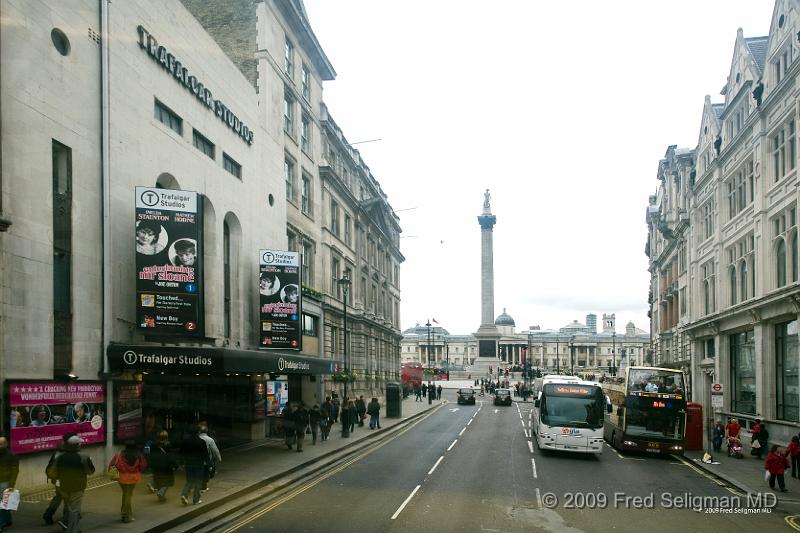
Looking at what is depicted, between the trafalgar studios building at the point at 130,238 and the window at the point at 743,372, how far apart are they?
19.5m

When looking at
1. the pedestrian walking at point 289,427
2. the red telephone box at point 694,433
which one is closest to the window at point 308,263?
the pedestrian walking at point 289,427

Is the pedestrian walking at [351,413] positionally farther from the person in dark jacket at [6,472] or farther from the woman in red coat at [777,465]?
the person in dark jacket at [6,472]

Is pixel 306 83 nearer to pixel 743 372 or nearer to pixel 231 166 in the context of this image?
pixel 231 166

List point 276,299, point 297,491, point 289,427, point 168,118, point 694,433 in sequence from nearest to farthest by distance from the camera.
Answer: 1. point 297,491
2. point 168,118
3. point 289,427
4. point 276,299
5. point 694,433

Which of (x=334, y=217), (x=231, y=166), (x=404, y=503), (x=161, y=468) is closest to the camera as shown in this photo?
(x=161, y=468)

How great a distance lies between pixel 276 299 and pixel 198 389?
5.85 metres

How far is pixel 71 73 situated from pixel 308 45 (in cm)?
2484

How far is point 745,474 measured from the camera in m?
23.8

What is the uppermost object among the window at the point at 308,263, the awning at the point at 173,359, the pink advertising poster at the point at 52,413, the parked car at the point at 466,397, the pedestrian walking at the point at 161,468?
the window at the point at 308,263

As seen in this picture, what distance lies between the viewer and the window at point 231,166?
2941 cm

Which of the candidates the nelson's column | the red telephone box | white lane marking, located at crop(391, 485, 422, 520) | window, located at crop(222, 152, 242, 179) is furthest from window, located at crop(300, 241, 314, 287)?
the nelson's column

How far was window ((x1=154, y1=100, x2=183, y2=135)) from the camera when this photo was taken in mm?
23562

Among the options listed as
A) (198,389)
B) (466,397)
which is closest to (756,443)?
(198,389)

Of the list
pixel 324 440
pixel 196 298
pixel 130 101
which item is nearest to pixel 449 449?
pixel 324 440
